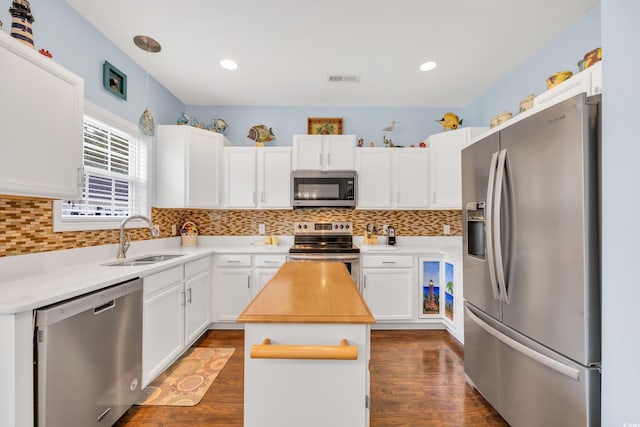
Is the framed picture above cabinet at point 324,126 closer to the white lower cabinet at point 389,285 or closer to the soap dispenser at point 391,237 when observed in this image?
the soap dispenser at point 391,237

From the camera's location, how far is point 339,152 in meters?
3.30

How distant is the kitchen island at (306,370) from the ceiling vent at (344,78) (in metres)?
2.63

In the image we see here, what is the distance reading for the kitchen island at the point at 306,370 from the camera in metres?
0.85

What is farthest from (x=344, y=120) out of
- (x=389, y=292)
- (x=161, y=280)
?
(x=161, y=280)

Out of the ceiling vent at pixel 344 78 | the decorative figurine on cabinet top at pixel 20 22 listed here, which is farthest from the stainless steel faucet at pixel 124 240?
the ceiling vent at pixel 344 78

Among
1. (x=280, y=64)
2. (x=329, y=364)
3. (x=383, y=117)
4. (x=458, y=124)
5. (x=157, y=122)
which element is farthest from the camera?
(x=383, y=117)

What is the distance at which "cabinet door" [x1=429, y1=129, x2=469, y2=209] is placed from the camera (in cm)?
306

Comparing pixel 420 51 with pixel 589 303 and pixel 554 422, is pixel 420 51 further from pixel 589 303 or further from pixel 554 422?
pixel 554 422

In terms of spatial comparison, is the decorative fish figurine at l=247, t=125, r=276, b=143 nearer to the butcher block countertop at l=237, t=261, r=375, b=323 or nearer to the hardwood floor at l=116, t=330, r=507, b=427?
the butcher block countertop at l=237, t=261, r=375, b=323

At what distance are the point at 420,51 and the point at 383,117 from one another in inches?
50.6

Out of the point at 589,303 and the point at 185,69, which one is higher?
the point at 185,69

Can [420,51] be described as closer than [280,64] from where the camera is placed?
Yes

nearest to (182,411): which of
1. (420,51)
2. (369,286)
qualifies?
(369,286)

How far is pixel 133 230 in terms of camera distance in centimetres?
260
